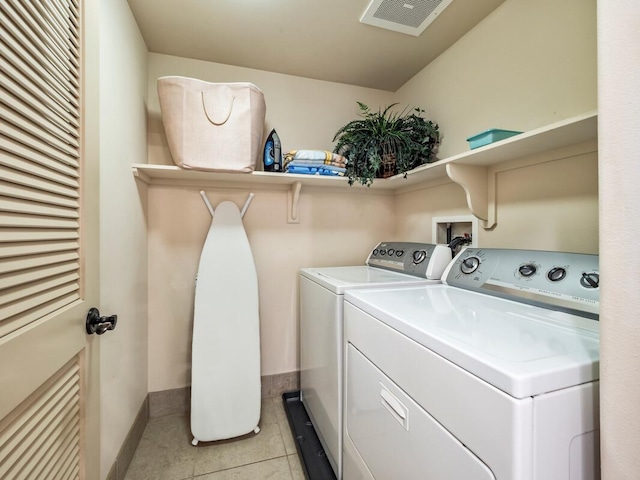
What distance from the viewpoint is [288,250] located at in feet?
6.77

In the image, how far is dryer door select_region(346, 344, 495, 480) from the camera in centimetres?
62

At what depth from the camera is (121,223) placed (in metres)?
1.33

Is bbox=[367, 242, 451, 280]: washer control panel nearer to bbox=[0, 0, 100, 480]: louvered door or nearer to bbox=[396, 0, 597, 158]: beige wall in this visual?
bbox=[396, 0, 597, 158]: beige wall

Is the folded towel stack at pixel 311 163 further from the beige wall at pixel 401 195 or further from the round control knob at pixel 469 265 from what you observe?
the round control knob at pixel 469 265

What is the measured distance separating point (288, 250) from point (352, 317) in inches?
40.9

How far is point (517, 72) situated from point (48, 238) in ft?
6.26

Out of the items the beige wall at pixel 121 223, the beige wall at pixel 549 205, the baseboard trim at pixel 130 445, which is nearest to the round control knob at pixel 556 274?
the beige wall at pixel 549 205

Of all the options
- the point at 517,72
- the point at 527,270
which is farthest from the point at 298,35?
the point at 527,270

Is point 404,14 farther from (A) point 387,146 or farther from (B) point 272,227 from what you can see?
(B) point 272,227

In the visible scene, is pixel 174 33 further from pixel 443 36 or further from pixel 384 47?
pixel 443 36

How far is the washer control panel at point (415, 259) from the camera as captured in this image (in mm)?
1479

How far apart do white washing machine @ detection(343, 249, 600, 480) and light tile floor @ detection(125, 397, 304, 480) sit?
20.9 inches

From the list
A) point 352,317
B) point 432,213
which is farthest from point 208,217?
point 432,213

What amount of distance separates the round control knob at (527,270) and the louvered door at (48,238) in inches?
57.8
